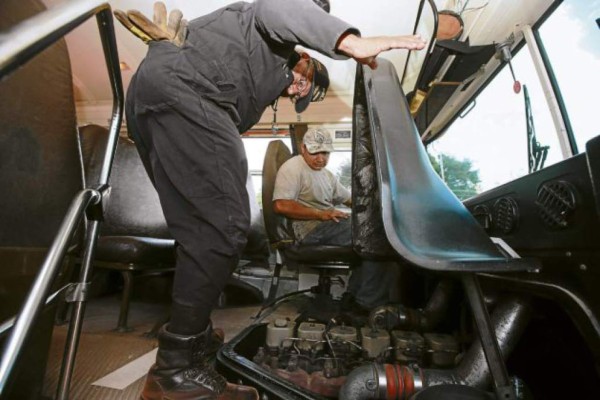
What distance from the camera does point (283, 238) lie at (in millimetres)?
2312

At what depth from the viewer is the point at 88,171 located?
2250mm

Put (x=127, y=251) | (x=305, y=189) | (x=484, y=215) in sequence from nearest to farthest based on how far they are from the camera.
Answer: (x=484, y=215) < (x=127, y=251) < (x=305, y=189)

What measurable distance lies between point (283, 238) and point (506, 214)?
5.46 feet

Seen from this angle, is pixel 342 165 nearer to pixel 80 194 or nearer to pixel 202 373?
pixel 202 373

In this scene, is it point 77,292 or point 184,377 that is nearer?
point 77,292

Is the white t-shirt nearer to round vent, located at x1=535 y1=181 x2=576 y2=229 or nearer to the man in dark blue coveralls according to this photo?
the man in dark blue coveralls

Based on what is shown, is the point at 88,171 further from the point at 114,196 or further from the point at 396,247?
the point at 396,247

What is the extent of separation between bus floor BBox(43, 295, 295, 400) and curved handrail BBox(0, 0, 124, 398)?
0.48 metres

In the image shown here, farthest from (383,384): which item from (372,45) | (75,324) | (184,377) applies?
(372,45)

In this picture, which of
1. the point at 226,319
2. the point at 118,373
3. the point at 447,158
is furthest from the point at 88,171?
the point at 447,158

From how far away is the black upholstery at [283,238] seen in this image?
1.87 metres

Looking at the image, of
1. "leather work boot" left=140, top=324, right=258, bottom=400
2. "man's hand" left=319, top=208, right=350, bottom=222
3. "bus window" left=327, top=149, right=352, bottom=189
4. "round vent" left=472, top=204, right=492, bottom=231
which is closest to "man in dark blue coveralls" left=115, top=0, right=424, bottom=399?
"leather work boot" left=140, top=324, right=258, bottom=400

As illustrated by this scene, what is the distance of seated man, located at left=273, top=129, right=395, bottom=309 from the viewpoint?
1758 mm

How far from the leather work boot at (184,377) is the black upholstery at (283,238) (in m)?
1.06
